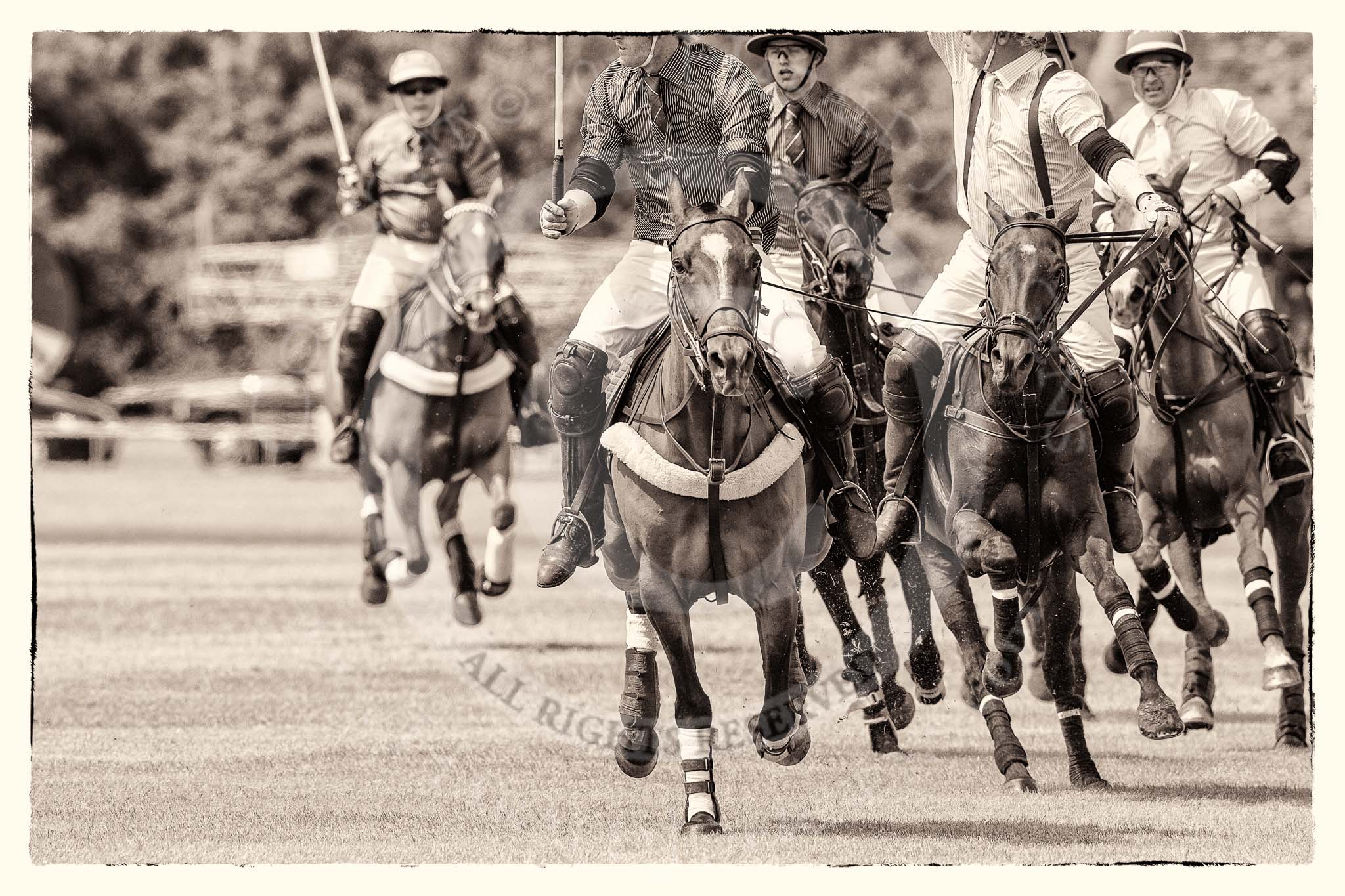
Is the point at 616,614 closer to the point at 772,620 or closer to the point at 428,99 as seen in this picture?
the point at 428,99

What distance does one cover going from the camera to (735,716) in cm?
1243

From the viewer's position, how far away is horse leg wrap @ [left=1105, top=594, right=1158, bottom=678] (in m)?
9.64

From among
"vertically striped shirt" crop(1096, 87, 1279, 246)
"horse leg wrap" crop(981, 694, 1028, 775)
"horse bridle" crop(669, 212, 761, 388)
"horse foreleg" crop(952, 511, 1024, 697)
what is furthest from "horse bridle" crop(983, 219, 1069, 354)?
"vertically striped shirt" crop(1096, 87, 1279, 246)

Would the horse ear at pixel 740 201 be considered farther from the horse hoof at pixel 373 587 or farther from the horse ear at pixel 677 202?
the horse hoof at pixel 373 587

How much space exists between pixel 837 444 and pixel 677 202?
151cm

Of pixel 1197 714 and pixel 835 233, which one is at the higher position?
pixel 835 233

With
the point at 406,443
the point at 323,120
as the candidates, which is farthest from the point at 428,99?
the point at 323,120

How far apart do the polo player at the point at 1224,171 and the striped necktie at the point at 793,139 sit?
176cm

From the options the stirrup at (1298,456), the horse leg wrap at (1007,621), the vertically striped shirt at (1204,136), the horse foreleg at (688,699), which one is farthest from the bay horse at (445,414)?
the horse foreleg at (688,699)

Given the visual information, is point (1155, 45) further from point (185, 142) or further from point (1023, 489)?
point (185, 142)

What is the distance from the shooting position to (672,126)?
988 centimetres

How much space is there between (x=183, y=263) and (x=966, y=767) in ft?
98.8

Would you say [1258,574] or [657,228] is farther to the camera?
[1258,574]

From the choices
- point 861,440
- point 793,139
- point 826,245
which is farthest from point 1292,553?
point 793,139
